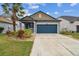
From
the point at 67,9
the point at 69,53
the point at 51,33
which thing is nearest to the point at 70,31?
the point at 51,33

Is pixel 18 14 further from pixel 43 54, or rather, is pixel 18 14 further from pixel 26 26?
pixel 43 54

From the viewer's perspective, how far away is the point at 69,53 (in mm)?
9820

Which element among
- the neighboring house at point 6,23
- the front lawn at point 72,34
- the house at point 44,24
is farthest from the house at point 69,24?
the neighboring house at point 6,23

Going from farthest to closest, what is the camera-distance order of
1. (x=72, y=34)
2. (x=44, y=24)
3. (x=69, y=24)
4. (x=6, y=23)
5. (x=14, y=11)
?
(x=44, y=24) < (x=69, y=24) < (x=72, y=34) < (x=6, y=23) < (x=14, y=11)

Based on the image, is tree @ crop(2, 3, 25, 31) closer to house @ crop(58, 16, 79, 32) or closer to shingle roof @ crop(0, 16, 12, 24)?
shingle roof @ crop(0, 16, 12, 24)

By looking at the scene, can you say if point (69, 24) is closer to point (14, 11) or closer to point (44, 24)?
point (44, 24)

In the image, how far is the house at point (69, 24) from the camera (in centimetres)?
1784

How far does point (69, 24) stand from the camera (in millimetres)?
19438

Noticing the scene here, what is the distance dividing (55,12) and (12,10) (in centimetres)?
361

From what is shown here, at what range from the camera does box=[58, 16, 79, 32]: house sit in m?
17.8

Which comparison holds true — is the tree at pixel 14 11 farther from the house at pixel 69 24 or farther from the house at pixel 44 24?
the house at pixel 69 24

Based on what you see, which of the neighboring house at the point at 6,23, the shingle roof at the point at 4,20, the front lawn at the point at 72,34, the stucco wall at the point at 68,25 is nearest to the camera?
the neighboring house at the point at 6,23

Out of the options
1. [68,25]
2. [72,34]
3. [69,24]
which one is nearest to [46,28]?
[68,25]

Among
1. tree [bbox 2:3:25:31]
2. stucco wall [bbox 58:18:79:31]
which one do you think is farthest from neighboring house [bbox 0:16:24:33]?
stucco wall [bbox 58:18:79:31]
